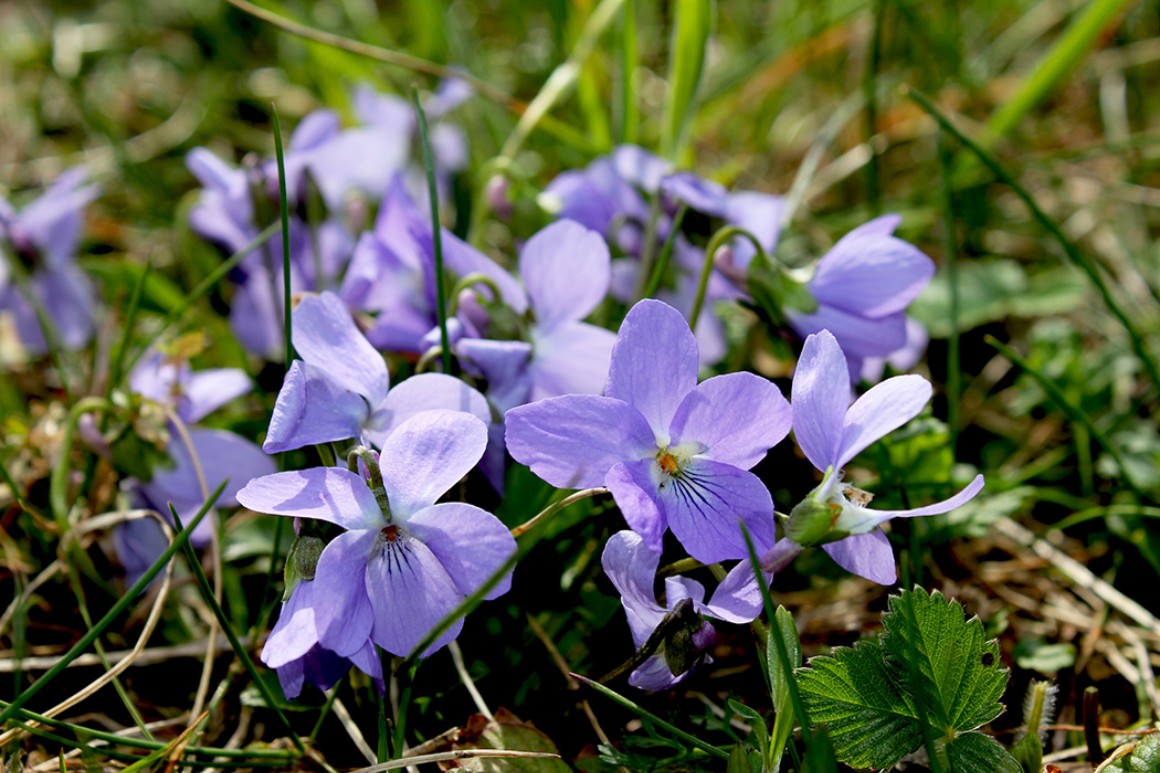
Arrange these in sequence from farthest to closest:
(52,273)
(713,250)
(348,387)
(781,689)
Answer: (52,273)
(713,250)
(348,387)
(781,689)

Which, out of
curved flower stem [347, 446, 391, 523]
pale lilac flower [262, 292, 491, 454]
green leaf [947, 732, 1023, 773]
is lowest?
green leaf [947, 732, 1023, 773]

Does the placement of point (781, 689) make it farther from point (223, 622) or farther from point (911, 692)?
point (223, 622)

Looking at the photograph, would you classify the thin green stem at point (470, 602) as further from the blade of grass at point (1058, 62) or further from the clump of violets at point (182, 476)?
the blade of grass at point (1058, 62)

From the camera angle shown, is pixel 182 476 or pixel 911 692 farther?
pixel 182 476

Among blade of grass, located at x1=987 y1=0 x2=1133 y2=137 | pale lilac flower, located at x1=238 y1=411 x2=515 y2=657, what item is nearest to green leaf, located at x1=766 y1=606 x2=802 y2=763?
pale lilac flower, located at x1=238 y1=411 x2=515 y2=657

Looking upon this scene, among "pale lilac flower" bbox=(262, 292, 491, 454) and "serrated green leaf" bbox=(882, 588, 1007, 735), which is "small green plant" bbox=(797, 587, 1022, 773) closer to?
"serrated green leaf" bbox=(882, 588, 1007, 735)

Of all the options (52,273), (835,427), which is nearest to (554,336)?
(835,427)

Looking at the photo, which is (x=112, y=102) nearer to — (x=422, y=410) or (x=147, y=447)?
(x=147, y=447)
